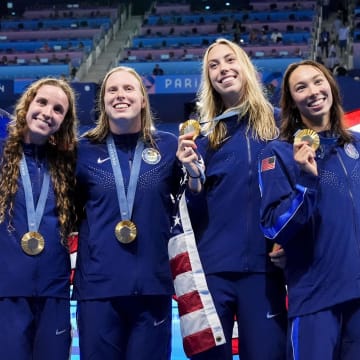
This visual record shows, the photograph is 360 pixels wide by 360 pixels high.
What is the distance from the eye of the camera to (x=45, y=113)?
101 inches

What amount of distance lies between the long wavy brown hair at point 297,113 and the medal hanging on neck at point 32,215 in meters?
1.01

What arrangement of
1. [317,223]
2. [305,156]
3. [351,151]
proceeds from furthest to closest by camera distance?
1. [351,151]
2. [317,223]
3. [305,156]

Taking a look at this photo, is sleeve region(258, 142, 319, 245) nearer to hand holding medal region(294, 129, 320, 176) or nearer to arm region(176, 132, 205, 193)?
→ hand holding medal region(294, 129, 320, 176)

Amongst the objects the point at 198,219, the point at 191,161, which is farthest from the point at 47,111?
the point at 198,219

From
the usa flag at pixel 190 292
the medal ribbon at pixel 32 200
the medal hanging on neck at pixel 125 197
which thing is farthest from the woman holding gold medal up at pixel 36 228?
the usa flag at pixel 190 292

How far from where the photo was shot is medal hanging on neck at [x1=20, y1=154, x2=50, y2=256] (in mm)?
2375

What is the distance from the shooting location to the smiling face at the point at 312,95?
91.7 inches

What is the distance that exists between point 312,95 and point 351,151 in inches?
10.5

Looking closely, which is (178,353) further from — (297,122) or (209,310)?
Result: (297,122)

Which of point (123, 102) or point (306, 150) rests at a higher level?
point (123, 102)

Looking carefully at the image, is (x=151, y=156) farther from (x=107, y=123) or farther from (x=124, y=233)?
(x=124, y=233)

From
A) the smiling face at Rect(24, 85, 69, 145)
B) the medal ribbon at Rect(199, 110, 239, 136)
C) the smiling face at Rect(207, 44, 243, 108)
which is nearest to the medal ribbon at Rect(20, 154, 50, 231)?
the smiling face at Rect(24, 85, 69, 145)

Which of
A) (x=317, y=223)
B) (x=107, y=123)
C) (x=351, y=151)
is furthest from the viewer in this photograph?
(x=107, y=123)

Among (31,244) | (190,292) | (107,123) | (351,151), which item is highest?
(107,123)
